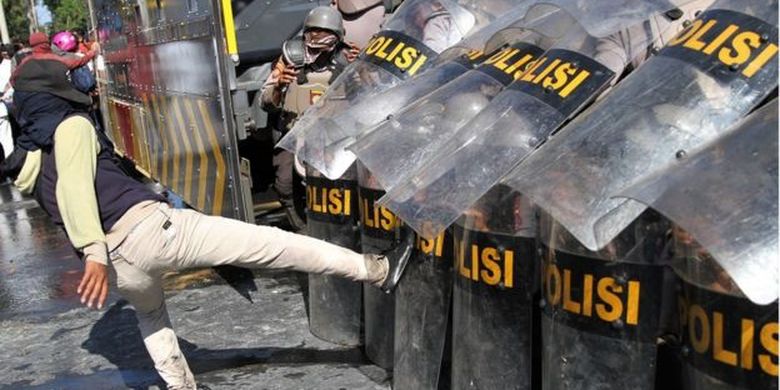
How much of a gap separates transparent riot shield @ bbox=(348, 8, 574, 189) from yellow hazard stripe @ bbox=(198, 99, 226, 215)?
90.3 inches

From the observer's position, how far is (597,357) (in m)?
2.71

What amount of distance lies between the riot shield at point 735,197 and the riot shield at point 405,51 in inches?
83.0

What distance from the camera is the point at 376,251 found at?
13.6 feet

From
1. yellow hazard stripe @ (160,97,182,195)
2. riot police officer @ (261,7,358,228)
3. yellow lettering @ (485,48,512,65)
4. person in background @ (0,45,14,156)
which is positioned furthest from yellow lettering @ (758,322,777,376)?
person in background @ (0,45,14,156)

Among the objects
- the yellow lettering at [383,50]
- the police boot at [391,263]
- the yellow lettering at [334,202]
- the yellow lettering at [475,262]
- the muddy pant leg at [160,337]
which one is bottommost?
the muddy pant leg at [160,337]

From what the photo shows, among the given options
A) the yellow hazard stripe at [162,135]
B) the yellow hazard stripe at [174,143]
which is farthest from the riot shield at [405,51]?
the yellow hazard stripe at [162,135]

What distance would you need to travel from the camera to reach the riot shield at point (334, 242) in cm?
449

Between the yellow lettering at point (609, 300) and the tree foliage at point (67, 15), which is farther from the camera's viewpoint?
the tree foliage at point (67, 15)

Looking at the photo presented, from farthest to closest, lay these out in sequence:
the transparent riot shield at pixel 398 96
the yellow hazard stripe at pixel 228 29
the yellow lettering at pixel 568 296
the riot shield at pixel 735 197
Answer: the yellow hazard stripe at pixel 228 29 < the transparent riot shield at pixel 398 96 < the yellow lettering at pixel 568 296 < the riot shield at pixel 735 197

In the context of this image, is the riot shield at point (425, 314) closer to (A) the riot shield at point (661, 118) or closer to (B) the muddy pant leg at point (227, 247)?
(B) the muddy pant leg at point (227, 247)

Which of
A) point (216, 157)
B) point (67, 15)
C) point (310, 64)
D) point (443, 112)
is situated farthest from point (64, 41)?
point (67, 15)

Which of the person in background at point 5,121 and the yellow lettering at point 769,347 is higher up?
the yellow lettering at point 769,347

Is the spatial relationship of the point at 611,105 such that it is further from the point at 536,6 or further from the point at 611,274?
the point at 536,6

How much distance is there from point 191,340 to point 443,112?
2.38 m
